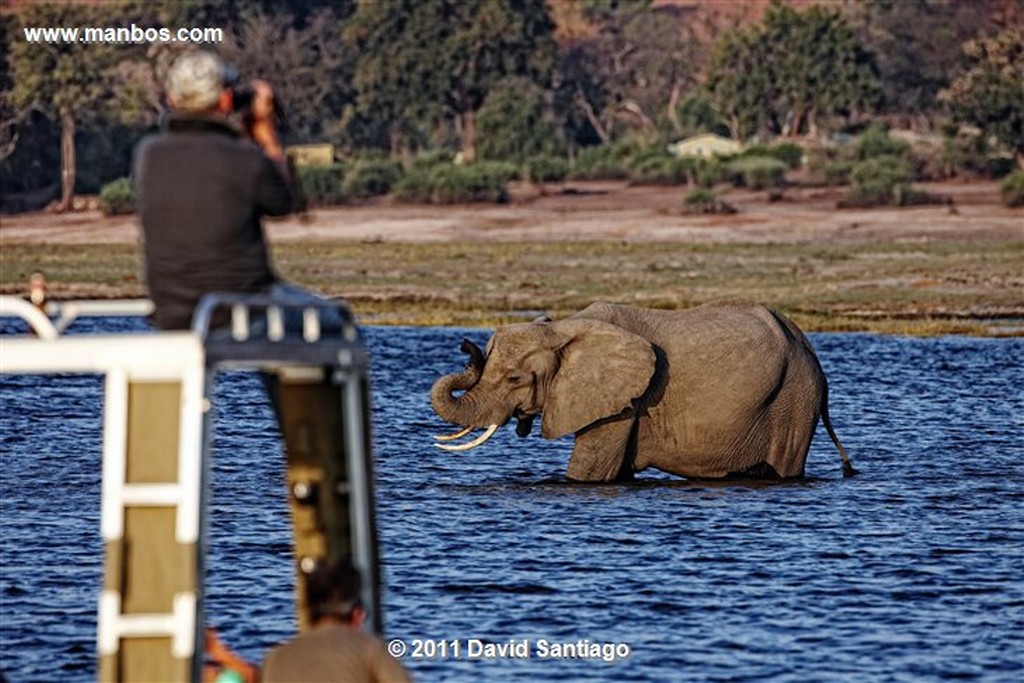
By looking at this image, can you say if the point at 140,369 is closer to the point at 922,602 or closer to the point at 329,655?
the point at 329,655

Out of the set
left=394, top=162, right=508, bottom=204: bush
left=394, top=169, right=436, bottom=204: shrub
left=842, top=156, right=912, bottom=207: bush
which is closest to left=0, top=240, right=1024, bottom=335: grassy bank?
left=842, top=156, right=912, bottom=207: bush

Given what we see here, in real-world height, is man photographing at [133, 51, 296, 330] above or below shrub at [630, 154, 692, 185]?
above

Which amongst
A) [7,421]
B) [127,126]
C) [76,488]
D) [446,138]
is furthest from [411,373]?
[446,138]

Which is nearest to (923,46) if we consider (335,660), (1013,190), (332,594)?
(1013,190)

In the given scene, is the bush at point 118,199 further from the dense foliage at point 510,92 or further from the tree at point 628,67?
the tree at point 628,67

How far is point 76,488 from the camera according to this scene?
67.7 feet

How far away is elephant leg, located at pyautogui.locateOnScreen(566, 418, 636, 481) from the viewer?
1922 centimetres

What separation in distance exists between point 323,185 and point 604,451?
41685 millimetres

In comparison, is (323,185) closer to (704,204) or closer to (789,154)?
(704,204)

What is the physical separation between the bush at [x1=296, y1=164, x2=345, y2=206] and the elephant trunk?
1565 inches

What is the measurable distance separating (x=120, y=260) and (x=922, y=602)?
34893mm

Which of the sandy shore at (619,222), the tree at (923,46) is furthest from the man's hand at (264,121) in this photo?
the tree at (923,46)

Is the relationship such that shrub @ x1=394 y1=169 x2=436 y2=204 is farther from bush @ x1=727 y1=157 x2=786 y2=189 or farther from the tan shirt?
the tan shirt

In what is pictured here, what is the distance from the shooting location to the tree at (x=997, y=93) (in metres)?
64.8
